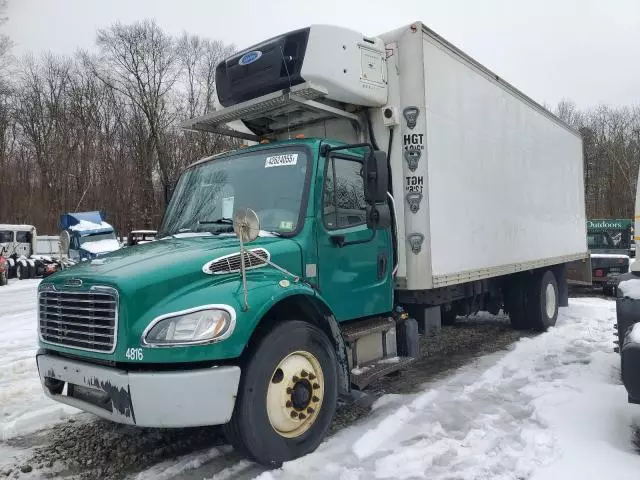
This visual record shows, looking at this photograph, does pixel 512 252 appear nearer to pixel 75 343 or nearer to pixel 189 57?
pixel 75 343

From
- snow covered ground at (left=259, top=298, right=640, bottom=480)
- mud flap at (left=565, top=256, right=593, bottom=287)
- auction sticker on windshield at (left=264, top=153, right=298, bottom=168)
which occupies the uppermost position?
auction sticker on windshield at (left=264, top=153, right=298, bottom=168)

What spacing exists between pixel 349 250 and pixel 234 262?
1.31 metres

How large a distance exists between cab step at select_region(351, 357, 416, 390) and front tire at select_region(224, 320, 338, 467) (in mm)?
386

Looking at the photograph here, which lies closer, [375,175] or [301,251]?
[301,251]

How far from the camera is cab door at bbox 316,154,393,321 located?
14.9ft

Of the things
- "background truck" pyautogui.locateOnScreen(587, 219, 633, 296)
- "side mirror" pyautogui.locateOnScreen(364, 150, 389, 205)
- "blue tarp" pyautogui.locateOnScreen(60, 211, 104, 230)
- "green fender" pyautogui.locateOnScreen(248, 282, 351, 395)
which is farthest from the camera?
"blue tarp" pyautogui.locateOnScreen(60, 211, 104, 230)

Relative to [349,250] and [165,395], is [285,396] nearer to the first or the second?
[165,395]

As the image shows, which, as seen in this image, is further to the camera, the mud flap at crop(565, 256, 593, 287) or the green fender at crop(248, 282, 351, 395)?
the mud flap at crop(565, 256, 593, 287)

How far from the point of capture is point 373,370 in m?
4.80

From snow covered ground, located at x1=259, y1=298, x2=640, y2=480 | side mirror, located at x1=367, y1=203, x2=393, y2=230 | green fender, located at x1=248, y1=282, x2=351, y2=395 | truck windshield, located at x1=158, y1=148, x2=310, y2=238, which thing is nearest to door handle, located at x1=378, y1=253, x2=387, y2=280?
side mirror, located at x1=367, y1=203, x2=393, y2=230

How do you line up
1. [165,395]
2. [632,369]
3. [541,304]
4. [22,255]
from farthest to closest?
[22,255], [541,304], [632,369], [165,395]

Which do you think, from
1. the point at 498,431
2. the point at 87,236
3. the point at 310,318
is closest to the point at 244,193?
the point at 310,318

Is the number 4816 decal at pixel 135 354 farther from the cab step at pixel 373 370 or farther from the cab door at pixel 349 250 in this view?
the cab step at pixel 373 370

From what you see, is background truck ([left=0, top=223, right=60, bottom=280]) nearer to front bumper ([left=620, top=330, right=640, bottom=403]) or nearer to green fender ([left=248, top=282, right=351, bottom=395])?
green fender ([left=248, top=282, right=351, bottom=395])
